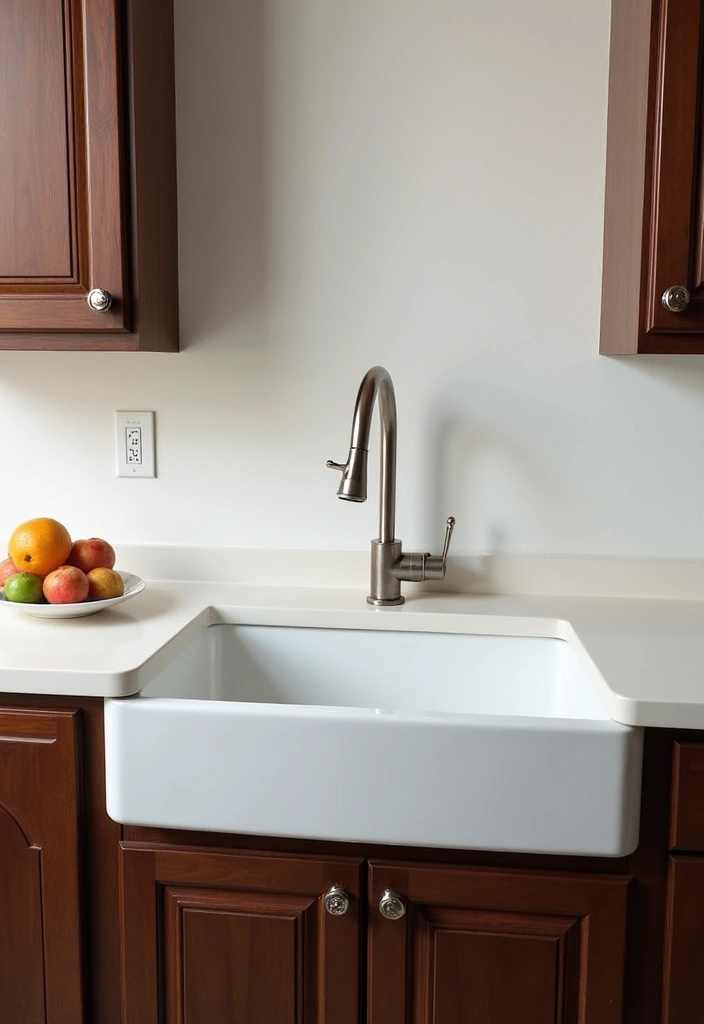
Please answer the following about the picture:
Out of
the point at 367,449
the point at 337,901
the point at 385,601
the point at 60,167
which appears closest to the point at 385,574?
the point at 385,601

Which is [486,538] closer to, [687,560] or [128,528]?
[687,560]

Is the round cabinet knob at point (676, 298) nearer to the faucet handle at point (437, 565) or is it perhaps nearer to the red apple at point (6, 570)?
the faucet handle at point (437, 565)

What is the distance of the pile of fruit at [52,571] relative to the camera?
56.8 inches

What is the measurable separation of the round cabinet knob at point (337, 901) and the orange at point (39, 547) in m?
0.62

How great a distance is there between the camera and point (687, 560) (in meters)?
1.65

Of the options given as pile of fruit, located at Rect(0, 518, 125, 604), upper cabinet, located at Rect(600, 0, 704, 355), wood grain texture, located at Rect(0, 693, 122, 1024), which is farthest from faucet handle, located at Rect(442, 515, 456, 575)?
wood grain texture, located at Rect(0, 693, 122, 1024)

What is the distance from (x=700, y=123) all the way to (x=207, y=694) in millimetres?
1056

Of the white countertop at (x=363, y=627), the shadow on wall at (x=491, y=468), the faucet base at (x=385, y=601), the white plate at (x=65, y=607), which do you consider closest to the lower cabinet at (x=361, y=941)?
the white countertop at (x=363, y=627)

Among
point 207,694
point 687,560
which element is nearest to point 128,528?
point 207,694

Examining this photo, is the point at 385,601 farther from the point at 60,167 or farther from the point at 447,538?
the point at 60,167

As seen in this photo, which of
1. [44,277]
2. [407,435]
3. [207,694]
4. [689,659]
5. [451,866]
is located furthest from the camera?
[407,435]

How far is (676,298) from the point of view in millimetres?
1282

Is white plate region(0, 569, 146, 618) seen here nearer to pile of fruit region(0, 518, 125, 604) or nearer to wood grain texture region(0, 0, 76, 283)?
pile of fruit region(0, 518, 125, 604)

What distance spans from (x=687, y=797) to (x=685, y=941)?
0.17 m
